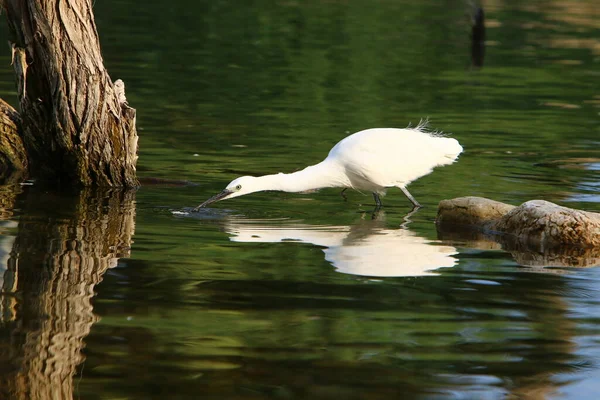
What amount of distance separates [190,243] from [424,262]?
2.26 meters

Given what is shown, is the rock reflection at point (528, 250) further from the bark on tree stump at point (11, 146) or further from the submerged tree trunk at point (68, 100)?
the bark on tree stump at point (11, 146)

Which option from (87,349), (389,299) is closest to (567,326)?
(389,299)

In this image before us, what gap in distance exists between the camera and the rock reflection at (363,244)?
33.2 ft

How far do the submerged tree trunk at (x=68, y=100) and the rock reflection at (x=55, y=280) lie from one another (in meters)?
0.42

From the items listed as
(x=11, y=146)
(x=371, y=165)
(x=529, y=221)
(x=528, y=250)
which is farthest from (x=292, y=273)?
(x=11, y=146)

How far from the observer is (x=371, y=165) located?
42.7 feet

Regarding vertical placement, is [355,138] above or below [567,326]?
above

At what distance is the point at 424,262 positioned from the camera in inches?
410

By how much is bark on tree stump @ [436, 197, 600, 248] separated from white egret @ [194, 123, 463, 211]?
92cm

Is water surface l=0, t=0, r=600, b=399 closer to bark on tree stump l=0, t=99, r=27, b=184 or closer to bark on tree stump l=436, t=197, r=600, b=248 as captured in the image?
bark on tree stump l=436, t=197, r=600, b=248

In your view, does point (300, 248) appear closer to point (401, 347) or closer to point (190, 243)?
point (190, 243)

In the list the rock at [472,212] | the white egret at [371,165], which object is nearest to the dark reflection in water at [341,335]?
the rock at [472,212]

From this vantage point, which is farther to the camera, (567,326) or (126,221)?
(126,221)

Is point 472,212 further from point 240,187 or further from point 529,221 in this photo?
point 240,187
